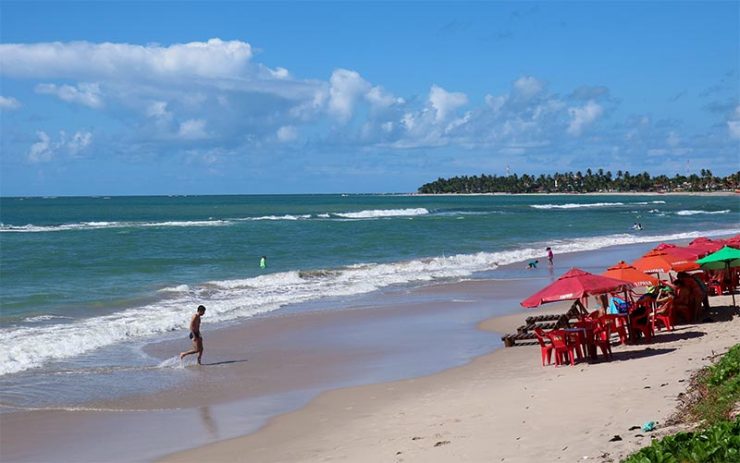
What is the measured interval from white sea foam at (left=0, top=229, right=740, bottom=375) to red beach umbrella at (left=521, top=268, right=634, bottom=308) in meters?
9.89

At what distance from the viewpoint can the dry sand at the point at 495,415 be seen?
331 inches

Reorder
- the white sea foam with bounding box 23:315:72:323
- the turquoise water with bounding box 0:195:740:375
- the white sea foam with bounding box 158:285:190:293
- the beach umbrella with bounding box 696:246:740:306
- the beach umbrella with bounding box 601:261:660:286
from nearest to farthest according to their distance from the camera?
the beach umbrella with bounding box 601:261:660:286, the beach umbrella with bounding box 696:246:740:306, the turquoise water with bounding box 0:195:740:375, the white sea foam with bounding box 23:315:72:323, the white sea foam with bounding box 158:285:190:293

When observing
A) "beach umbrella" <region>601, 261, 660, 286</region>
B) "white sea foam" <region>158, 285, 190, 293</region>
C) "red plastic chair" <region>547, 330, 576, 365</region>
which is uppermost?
"beach umbrella" <region>601, 261, 660, 286</region>

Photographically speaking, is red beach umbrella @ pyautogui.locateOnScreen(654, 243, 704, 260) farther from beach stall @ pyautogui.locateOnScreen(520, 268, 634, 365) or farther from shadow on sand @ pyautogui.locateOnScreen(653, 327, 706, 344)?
beach stall @ pyautogui.locateOnScreen(520, 268, 634, 365)

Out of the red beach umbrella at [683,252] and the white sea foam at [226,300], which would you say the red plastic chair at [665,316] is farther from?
the white sea foam at [226,300]

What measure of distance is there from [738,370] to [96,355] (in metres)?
12.8

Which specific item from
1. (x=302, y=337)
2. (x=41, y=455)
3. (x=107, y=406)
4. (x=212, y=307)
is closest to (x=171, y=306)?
(x=212, y=307)

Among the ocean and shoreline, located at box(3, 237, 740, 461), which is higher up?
the ocean

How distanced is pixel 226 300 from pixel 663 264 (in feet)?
46.6

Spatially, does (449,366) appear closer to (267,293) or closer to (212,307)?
(212,307)

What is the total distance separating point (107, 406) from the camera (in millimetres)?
12578

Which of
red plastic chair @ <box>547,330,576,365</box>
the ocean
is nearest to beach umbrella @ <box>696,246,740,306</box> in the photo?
red plastic chair @ <box>547,330,576,365</box>

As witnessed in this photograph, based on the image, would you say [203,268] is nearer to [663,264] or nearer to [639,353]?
[663,264]

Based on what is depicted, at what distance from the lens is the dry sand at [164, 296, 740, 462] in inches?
331
